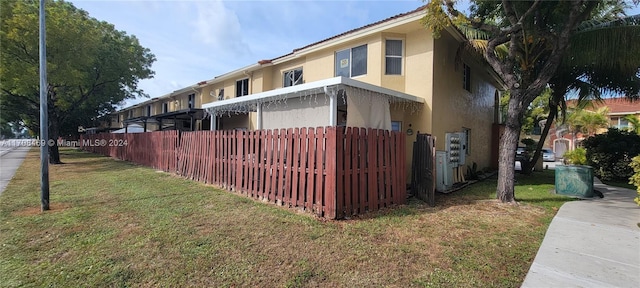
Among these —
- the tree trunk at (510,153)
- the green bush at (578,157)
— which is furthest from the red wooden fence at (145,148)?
the green bush at (578,157)

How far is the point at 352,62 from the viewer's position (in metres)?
11.4

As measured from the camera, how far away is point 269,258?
12.8 feet

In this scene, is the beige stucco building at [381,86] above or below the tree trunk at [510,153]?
above

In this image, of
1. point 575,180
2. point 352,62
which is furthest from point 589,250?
point 352,62

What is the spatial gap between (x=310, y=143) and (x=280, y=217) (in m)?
1.61

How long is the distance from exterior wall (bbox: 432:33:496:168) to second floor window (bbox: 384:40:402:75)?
1293 mm

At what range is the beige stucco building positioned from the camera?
310 inches

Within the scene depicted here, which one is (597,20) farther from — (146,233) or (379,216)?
(146,233)

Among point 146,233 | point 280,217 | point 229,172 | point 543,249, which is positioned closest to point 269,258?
point 280,217

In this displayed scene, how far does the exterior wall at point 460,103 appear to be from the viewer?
1006cm

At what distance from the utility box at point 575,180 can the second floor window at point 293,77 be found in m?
10.4

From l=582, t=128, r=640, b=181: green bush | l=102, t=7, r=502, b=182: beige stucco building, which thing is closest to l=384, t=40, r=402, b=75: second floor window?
l=102, t=7, r=502, b=182: beige stucco building

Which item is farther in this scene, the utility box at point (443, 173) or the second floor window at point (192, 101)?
the second floor window at point (192, 101)

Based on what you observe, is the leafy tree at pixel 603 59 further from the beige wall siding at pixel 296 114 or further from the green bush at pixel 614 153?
the beige wall siding at pixel 296 114
